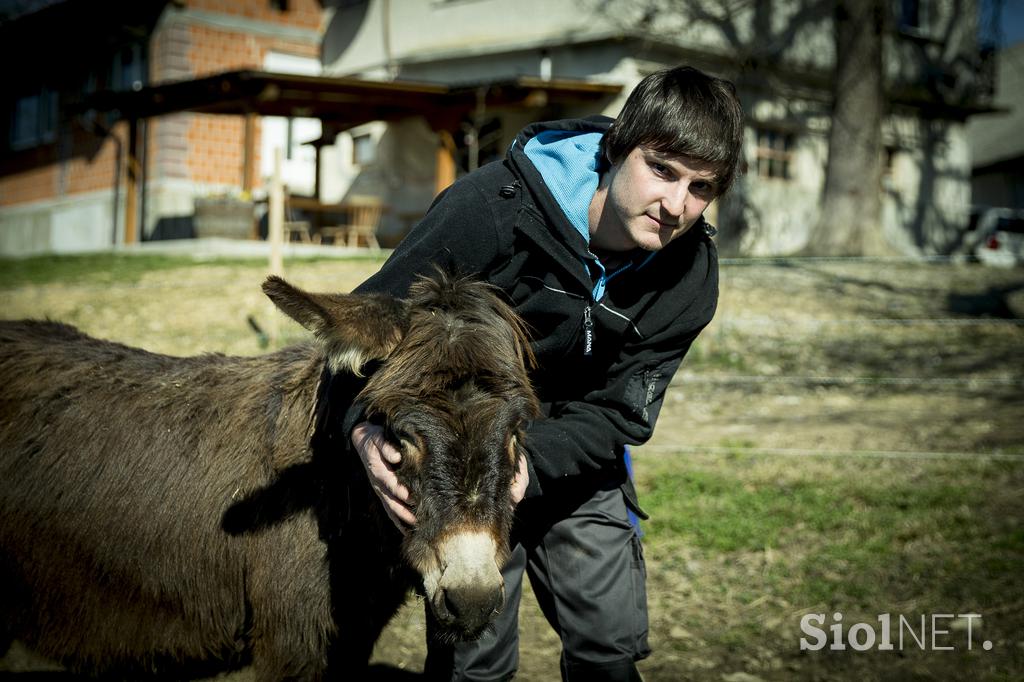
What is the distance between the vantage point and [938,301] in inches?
538

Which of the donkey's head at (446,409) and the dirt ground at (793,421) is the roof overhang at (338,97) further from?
Answer: the donkey's head at (446,409)

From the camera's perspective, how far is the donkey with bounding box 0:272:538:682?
245 centimetres

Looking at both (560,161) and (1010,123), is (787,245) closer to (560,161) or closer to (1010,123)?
(560,161)

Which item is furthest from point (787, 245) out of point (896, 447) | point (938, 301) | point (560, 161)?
point (560, 161)

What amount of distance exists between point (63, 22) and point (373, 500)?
100.0ft

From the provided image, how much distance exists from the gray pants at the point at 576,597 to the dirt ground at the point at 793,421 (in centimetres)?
134

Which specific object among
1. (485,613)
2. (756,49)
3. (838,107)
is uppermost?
(756,49)

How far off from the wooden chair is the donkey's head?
18.4m

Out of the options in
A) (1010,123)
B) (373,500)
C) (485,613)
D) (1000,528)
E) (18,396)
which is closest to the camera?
(485,613)

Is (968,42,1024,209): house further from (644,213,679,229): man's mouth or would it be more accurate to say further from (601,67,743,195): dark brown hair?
(644,213,679,229): man's mouth

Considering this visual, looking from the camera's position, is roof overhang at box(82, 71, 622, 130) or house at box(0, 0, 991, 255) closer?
roof overhang at box(82, 71, 622, 130)

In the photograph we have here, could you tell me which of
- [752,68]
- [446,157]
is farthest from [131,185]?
[752,68]

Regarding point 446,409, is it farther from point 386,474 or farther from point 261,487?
point 261,487

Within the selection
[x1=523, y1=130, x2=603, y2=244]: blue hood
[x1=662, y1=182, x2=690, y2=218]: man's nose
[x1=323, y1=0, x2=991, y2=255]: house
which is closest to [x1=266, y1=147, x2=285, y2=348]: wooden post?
→ [x1=523, y1=130, x2=603, y2=244]: blue hood
